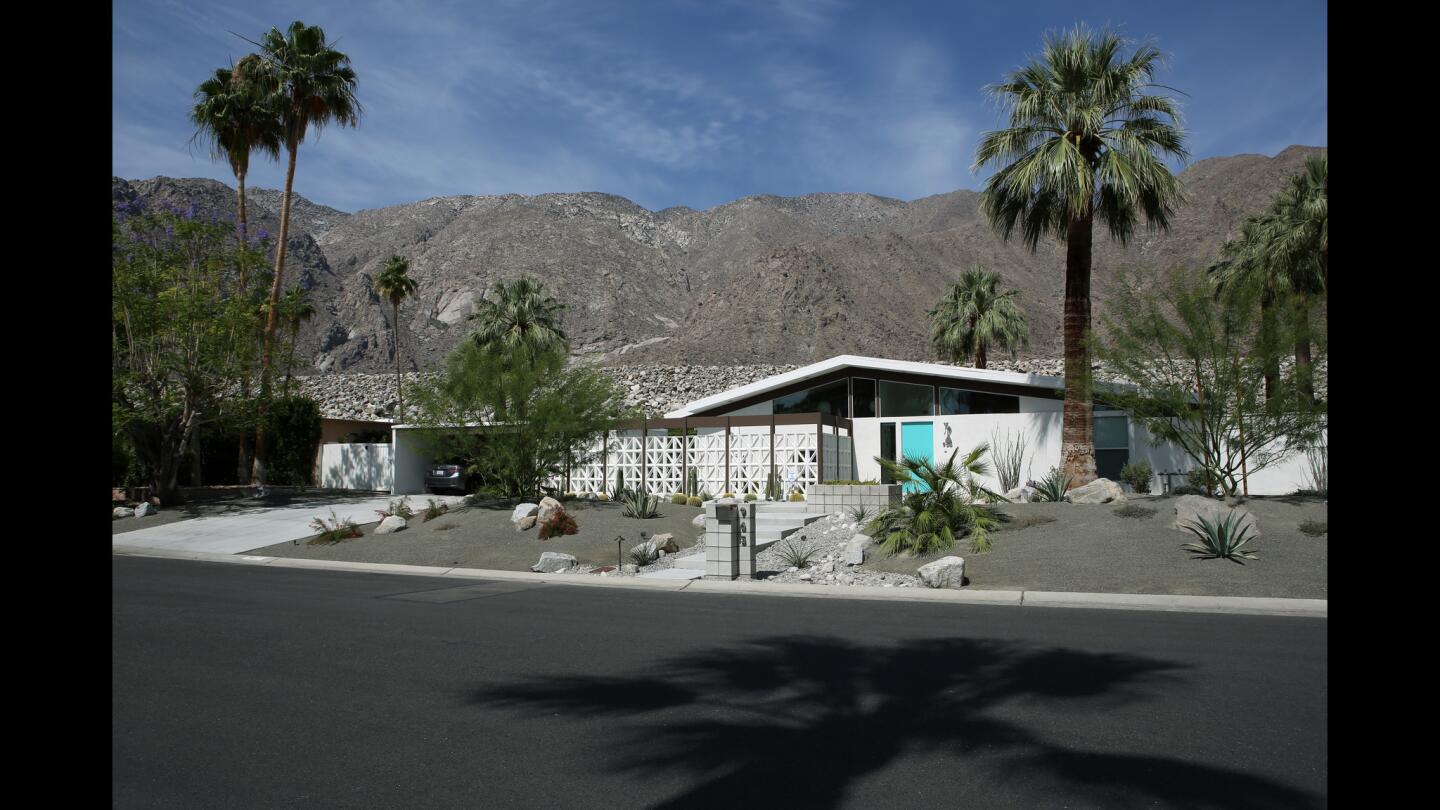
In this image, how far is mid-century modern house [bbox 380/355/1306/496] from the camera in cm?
2712

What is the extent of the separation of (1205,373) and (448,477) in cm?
2326

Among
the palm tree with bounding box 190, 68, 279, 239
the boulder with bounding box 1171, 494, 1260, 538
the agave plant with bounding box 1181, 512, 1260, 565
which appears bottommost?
the agave plant with bounding box 1181, 512, 1260, 565

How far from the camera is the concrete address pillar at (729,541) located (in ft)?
52.8

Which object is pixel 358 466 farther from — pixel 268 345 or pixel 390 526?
pixel 390 526

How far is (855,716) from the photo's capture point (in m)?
6.48

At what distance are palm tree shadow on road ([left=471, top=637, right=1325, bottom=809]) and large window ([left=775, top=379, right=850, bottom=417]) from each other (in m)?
21.8

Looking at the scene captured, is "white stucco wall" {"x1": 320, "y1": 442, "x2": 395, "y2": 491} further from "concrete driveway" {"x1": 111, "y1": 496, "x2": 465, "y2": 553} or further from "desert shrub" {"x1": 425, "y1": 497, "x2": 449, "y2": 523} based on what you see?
"desert shrub" {"x1": 425, "y1": 497, "x2": 449, "y2": 523}

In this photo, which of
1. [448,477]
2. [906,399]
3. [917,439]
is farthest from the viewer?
[448,477]

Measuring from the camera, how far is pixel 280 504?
98.3 ft

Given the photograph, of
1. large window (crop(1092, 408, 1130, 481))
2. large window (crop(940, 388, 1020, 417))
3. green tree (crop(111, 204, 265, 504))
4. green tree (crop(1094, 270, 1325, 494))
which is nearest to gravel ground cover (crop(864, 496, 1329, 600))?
green tree (crop(1094, 270, 1325, 494))

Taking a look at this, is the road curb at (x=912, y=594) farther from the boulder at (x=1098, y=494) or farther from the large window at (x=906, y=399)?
the large window at (x=906, y=399)

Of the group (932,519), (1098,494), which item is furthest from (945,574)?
(1098,494)
